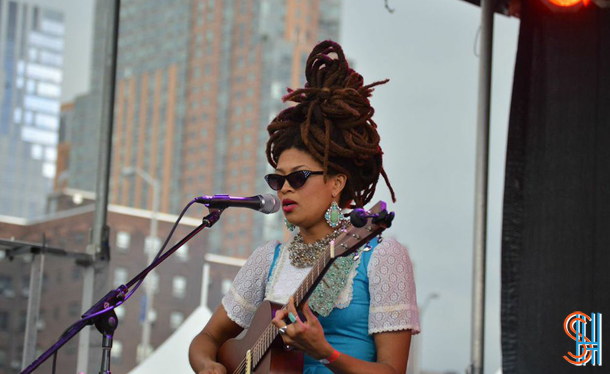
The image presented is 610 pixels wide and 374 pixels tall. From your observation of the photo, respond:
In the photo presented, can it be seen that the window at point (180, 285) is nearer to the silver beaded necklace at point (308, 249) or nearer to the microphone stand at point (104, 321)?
the silver beaded necklace at point (308, 249)

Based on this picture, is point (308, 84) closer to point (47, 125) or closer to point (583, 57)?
point (583, 57)

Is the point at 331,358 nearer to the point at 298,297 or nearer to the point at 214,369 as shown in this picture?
the point at 298,297

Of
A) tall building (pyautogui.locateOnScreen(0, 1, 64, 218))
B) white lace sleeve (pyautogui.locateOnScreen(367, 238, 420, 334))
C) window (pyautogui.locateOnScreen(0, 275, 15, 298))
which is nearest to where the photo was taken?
white lace sleeve (pyautogui.locateOnScreen(367, 238, 420, 334))

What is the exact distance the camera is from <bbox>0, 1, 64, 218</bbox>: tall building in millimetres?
109438

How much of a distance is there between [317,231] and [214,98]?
106988 mm

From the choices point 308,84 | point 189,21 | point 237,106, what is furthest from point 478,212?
point 189,21

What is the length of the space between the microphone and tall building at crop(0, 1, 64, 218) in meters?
107

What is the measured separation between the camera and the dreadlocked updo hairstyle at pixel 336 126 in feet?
9.89

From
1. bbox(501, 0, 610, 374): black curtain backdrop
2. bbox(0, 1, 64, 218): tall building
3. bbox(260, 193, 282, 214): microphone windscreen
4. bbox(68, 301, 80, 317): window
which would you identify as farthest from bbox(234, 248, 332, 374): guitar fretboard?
bbox(0, 1, 64, 218): tall building

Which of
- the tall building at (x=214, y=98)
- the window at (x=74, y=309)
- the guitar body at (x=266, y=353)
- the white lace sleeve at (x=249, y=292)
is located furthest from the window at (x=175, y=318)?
the guitar body at (x=266, y=353)

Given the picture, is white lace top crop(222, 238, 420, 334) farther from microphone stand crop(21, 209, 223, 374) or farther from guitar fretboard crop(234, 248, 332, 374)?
microphone stand crop(21, 209, 223, 374)

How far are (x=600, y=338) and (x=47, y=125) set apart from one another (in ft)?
378

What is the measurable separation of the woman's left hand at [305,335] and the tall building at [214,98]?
97.0 meters

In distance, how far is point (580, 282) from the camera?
4.26 m
